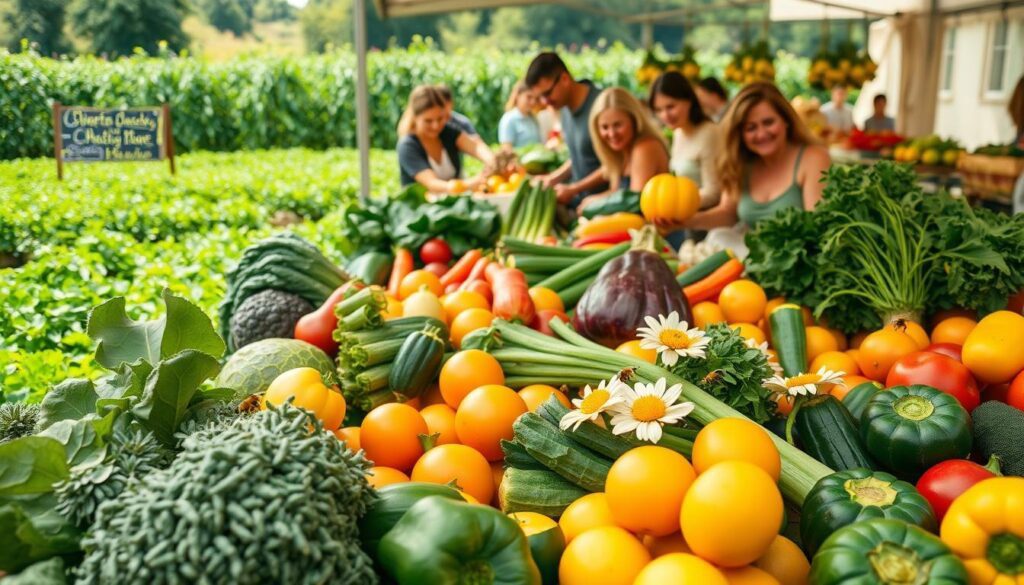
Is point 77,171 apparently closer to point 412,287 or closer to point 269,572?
point 412,287

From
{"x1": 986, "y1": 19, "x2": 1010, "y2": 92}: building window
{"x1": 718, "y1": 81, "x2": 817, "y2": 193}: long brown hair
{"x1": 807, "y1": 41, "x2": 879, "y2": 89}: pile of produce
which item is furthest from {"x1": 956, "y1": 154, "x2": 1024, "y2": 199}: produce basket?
{"x1": 986, "y1": 19, "x2": 1010, "y2": 92}: building window

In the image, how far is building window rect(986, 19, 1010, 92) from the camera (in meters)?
15.8

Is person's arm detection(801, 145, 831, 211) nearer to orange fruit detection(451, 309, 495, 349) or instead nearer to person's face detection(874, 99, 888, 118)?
orange fruit detection(451, 309, 495, 349)

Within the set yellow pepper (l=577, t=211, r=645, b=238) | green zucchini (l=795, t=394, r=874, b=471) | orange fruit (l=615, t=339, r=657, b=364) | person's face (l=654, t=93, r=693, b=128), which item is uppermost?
person's face (l=654, t=93, r=693, b=128)

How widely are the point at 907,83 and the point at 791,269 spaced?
37.7ft

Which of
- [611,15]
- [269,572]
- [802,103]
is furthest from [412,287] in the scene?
[802,103]

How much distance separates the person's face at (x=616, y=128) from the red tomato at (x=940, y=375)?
2978 millimetres

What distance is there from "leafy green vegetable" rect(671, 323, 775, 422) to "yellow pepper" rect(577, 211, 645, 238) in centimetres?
184

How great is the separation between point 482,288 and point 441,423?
1.09 m

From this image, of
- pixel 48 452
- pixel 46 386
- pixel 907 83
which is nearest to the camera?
pixel 48 452

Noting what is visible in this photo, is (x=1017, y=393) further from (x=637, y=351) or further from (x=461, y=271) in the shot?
(x=461, y=271)

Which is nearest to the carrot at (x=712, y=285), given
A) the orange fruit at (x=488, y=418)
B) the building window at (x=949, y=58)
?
the orange fruit at (x=488, y=418)

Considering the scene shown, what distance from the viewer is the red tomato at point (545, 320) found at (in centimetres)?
284

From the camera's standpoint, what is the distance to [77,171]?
12.9 feet
